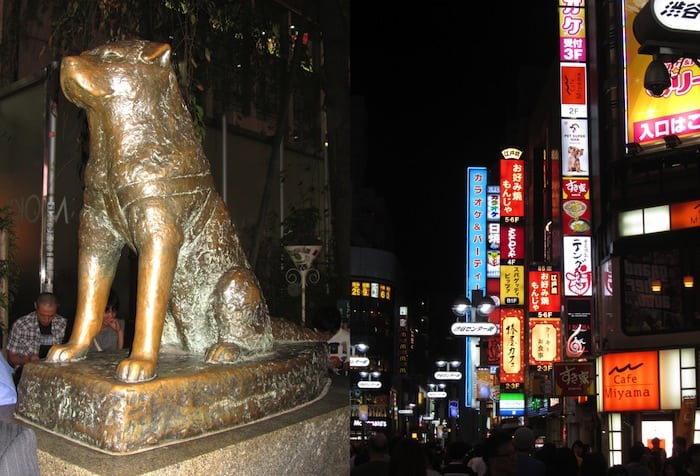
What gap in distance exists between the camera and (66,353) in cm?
147

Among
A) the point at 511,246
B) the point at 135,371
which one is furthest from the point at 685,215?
the point at 135,371

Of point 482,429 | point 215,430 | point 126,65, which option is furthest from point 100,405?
point 482,429

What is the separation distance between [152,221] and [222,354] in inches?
12.8

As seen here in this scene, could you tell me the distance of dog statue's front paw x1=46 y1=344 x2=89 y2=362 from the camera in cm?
146

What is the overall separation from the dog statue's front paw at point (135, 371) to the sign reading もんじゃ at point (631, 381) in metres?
7.67

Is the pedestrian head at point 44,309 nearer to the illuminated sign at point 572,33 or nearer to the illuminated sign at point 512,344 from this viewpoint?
the illuminated sign at point 572,33

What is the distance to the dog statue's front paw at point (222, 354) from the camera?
1466mm

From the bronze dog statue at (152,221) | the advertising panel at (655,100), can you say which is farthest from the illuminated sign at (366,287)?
the bronze dog statue at (152,221)

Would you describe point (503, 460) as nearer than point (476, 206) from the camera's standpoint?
Yes

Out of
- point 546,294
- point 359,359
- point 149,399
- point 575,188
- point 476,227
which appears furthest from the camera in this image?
point 476,227

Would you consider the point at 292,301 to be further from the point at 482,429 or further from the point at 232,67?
the point at 482,429

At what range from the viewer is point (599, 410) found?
29.1 ft

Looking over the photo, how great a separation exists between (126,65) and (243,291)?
0.53m

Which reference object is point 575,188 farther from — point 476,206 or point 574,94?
point 476,206
